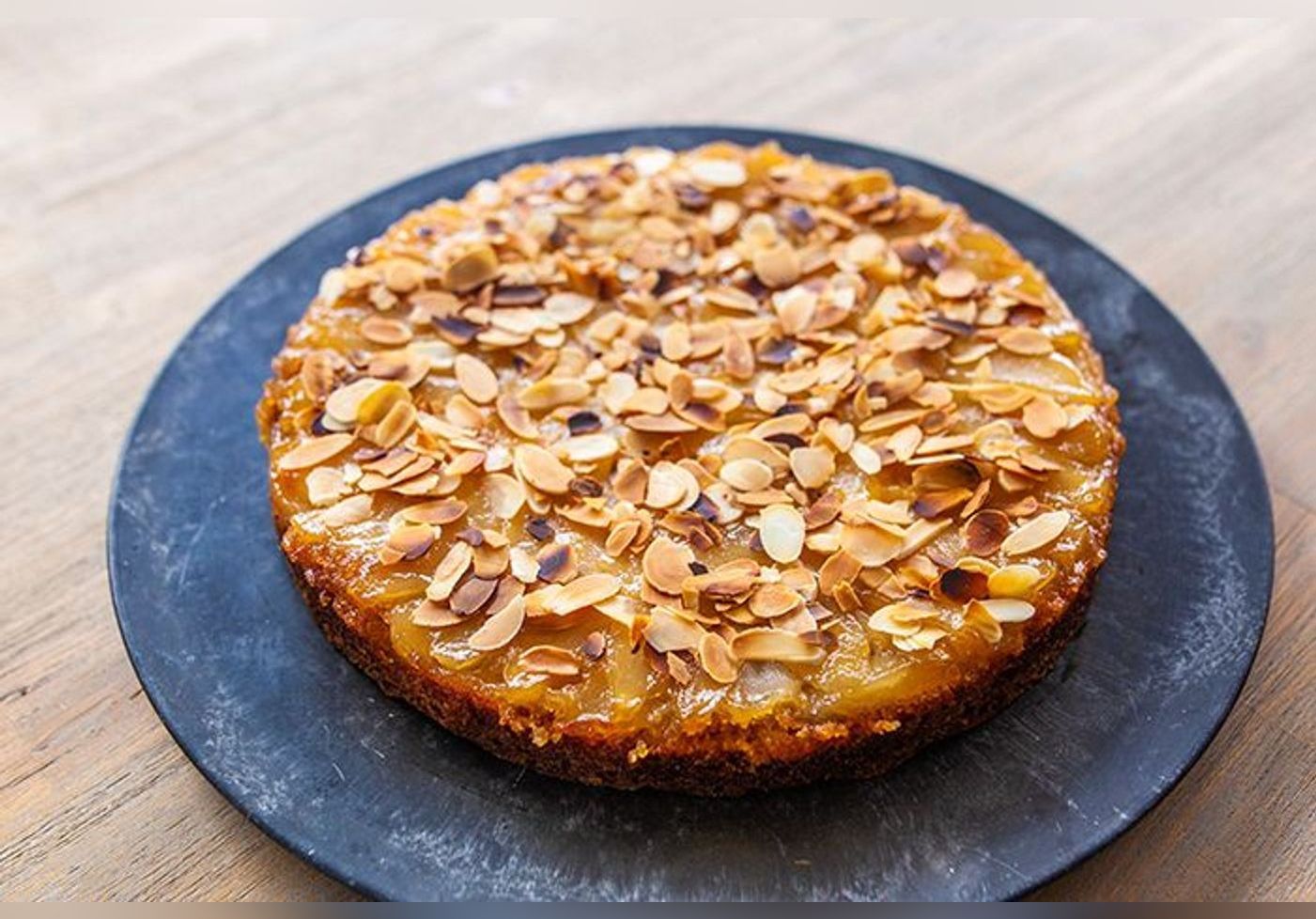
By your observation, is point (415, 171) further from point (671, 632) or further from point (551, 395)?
point (671, 632)

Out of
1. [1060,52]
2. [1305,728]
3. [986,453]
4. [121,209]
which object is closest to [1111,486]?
[986,453]

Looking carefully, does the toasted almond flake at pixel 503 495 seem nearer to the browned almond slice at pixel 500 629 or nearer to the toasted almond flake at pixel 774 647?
the browned almond slice at pixel 500 629

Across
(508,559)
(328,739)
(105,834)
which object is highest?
(508,559)

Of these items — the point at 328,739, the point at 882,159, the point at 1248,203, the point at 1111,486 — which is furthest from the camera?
the point at 1248,203

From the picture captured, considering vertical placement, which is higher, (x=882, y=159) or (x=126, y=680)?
(x=882, y=159)

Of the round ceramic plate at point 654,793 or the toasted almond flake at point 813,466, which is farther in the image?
the toasted almond flake at point 813,466

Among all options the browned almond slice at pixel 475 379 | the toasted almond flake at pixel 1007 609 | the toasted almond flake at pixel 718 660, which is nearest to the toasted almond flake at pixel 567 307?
the browned almond slice at pixel 475 379

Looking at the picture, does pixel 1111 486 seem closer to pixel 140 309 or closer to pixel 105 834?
pixel 105 834
